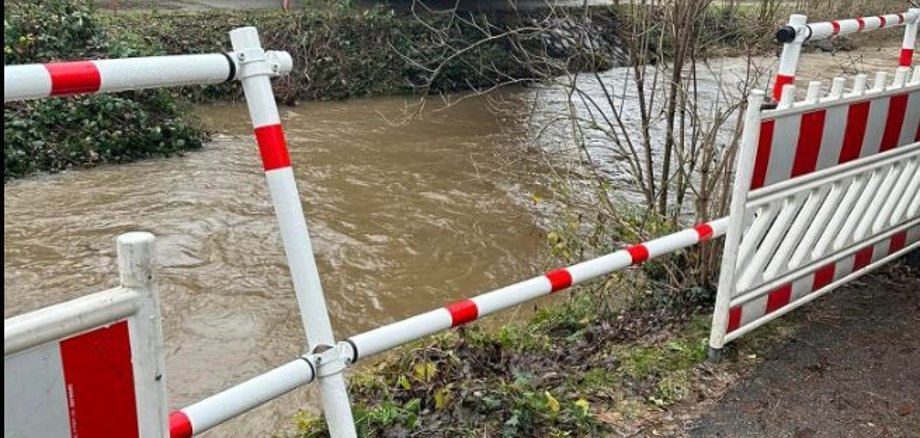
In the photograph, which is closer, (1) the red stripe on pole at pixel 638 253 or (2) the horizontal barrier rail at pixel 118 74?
(2) the horizontal barrier rail at pixel 118 74

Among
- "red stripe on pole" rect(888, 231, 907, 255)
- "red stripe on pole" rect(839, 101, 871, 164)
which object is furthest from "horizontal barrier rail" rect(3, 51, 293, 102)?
"red stripe on pole" rect(888, 231, 907, 255)

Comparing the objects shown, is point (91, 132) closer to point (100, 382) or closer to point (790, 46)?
point (790, 46)

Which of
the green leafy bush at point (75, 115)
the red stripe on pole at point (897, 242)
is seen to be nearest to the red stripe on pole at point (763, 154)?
the red stripe on pole at point (897, 242)

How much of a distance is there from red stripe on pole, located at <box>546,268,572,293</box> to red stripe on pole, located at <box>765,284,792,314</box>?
3.93 feet

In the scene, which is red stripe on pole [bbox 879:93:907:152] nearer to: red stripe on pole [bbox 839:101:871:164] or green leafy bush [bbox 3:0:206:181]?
red stripe on pole [bbox 839:101:871:164]

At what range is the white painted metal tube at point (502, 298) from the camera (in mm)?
2467

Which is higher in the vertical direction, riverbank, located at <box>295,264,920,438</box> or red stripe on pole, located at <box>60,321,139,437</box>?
red stripe on pole, located at <box>60,321,139,437</box>

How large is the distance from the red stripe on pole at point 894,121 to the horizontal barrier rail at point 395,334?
3.70ft

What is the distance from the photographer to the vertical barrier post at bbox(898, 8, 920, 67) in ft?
14.3

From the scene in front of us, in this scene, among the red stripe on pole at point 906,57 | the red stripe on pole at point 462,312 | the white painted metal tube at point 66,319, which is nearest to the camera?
the white painted metal tube at point 66,319

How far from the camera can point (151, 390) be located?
1518 mm

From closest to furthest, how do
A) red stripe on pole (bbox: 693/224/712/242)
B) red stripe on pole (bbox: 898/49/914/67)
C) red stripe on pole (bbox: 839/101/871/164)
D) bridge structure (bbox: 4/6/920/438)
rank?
bridge structure (bbox: 4/6/920/438) < red stripe on pole (bbox: 693/224/712/242) < red stripe on pole (bbox: 839/101/871/164) < red stripe on pole (bbox: 898/49/914/67)

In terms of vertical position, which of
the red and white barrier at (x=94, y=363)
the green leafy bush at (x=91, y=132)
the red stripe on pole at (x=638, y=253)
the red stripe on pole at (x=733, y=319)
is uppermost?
the red and white barrier at (x=94, y=363)

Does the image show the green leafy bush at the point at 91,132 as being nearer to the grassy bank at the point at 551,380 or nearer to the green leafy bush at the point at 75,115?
the green leafy bush at the point at 75,115
